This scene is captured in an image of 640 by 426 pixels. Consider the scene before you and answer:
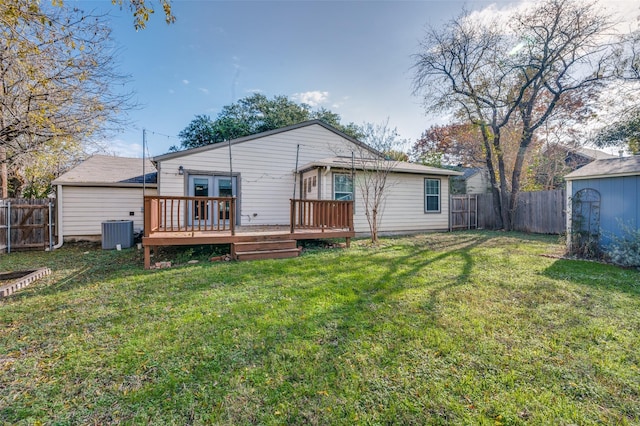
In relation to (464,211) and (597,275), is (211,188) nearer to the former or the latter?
(597,275)

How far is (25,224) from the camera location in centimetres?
816

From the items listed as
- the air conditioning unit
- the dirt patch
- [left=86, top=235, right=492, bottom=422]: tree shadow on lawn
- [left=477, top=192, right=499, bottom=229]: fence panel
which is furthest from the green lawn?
[left=477, top=192, right=499, bottom=229]: fence panel

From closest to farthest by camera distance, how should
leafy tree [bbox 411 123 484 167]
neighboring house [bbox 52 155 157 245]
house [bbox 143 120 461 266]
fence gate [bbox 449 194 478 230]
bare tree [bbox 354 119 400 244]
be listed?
house [bbox 143 120 461 266], neighboring house [bbox 52 155 157 245], bare tree [bbox 354 119 400 244], fence gate [bbox 449 194 478 230], leafy tree [bbox 411 123 484 167]

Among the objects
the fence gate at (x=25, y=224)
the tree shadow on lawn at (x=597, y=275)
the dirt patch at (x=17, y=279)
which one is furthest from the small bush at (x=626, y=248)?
the fence gate at (x=25, y=224)

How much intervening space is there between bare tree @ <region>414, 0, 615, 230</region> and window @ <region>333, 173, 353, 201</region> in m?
7.35

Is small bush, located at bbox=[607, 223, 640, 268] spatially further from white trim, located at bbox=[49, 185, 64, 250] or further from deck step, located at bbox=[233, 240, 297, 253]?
white trim, located at bbox=[49, 185, 64, 250]

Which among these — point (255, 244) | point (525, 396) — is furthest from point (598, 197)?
point (255, 244)

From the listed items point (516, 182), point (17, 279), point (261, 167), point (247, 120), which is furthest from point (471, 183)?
point (17, 279)

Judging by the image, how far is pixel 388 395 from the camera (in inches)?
75.7

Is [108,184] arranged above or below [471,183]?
below

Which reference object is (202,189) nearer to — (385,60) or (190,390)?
(190,390)

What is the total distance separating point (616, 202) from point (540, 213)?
5858 mm

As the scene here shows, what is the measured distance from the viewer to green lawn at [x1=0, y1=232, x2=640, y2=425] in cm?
180

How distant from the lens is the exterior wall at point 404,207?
9.91 meters
